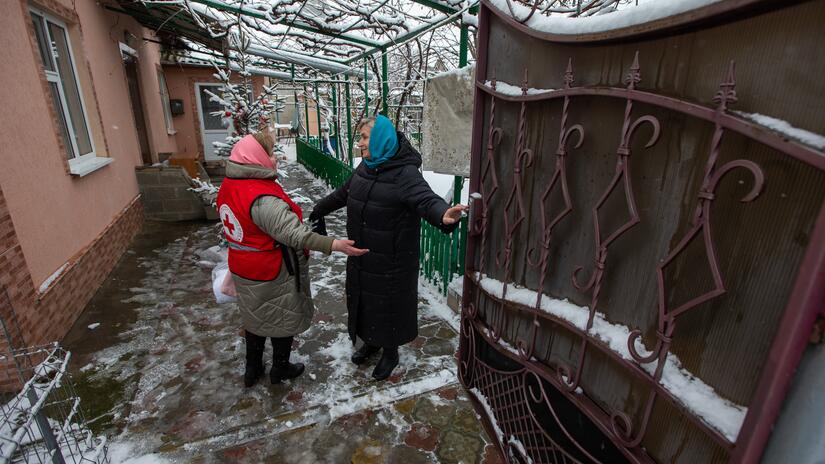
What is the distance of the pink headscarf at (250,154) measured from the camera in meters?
2.07

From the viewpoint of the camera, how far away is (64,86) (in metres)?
4.53

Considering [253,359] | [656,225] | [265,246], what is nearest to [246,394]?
[253,359]

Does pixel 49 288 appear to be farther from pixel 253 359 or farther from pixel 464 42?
pixel 464 42

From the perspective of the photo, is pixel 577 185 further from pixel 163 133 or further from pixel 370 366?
pixel 163 133

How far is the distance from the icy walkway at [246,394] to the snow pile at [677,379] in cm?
120

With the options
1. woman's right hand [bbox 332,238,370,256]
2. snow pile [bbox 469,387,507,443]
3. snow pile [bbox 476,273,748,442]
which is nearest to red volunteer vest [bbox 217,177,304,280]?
woman's right hand [bbox 332,238,370,256]

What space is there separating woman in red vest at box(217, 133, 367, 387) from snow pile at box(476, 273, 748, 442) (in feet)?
4.07

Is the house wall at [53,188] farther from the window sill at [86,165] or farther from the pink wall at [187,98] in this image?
the pink wall at [187,98]

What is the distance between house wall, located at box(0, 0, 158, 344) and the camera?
285 cm

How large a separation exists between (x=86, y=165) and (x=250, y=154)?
12.1ft

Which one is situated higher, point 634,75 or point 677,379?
point 634,75

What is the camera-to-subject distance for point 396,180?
2236 mm

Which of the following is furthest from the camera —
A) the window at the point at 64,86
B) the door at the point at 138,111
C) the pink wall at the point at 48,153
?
the door at the point at 138,111

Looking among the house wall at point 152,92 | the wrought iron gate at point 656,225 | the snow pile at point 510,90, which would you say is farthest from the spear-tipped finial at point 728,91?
the house wall at point 152,92
